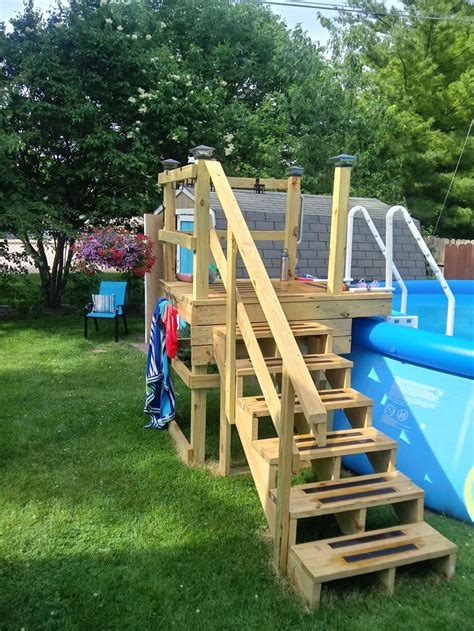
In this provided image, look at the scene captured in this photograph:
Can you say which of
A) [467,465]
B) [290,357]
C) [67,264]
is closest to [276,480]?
[290,357]

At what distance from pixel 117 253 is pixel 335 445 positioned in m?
A: 3.67

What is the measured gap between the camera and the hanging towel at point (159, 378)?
14.3 feet

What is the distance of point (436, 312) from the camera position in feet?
21.9

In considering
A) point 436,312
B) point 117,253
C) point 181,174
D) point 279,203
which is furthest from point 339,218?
point 279,203

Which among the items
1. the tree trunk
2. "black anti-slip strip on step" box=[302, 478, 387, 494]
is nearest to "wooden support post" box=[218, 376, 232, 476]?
"black anti-slip strip on step" box=[302, 478, 387, 494]

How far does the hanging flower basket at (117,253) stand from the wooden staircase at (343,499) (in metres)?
2.85

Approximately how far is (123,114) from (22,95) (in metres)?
1.68

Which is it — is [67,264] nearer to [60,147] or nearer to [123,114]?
[60,147]

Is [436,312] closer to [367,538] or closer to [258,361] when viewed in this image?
[258,361]

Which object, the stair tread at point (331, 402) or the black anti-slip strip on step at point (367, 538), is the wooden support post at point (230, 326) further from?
the black anti-slip strip on step at point (367, 538)

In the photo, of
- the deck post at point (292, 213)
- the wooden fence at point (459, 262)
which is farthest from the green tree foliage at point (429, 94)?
the deck post at point (292, 213)

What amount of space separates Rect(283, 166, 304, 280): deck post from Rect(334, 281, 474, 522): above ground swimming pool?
0.93 meters

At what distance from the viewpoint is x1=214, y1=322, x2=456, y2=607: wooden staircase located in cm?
242

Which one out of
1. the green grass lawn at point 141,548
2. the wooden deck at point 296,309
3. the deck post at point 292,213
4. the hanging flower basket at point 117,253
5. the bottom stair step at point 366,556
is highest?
the deck post at point 292,213
